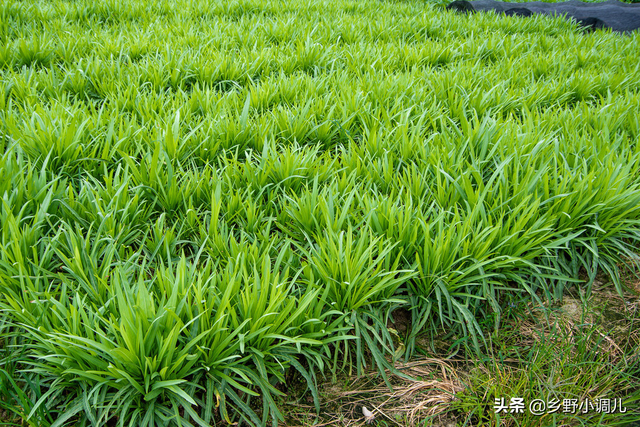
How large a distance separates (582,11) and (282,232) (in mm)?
5117

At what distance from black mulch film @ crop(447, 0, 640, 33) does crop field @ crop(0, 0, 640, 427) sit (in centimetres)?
260

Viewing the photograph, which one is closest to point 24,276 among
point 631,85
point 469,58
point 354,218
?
point 354,218

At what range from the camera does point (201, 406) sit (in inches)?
43.3

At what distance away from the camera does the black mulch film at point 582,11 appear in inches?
182

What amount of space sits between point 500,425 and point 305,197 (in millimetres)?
906

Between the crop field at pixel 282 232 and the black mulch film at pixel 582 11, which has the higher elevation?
the black mulch film at pixel 582 11

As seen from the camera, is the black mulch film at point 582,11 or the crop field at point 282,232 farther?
the black mulch film at point 582,11

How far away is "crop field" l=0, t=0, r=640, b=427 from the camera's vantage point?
42.4 inches

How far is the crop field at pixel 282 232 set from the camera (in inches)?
42.4

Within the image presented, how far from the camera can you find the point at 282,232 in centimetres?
157

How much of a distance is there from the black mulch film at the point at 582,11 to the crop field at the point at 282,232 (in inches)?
102

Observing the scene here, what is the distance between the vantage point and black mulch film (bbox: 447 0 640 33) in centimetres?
461

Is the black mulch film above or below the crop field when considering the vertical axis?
above

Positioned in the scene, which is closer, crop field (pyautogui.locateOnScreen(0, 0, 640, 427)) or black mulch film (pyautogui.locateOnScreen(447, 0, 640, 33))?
crop field (pyautogui.locateOnScreen(0, 0, 640, 427))
